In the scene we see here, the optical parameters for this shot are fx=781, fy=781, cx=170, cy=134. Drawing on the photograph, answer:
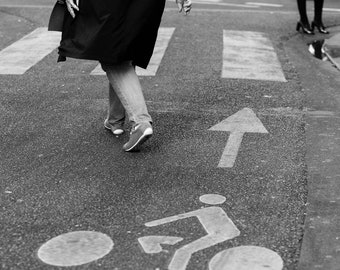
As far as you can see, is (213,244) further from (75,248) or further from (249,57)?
(249,57)

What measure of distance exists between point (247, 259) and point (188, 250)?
288mm

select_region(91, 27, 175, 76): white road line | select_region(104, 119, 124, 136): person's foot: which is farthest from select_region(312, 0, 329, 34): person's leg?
select_region(104, 119, 124, 136): person's foot

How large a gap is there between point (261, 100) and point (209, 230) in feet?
10.0

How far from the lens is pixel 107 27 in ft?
16.4

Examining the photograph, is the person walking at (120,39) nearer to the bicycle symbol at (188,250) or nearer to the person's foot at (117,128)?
the person's foot at (117,128)

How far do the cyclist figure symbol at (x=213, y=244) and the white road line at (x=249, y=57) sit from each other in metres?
3.77

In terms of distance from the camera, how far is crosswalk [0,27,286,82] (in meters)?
7.92

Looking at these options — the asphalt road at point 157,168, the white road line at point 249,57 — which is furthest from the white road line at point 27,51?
the white road line at point 249,57

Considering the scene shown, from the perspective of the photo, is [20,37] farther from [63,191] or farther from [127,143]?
A: [63,191]

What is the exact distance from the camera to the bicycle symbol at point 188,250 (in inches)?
139

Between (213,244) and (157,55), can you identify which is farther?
(157,55)

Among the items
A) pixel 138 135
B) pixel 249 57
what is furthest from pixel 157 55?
pixel 138 135

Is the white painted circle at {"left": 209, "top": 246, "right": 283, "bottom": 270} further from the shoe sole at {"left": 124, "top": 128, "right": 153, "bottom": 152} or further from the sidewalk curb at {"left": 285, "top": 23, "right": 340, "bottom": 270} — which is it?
the shoe sole at {"left": 124, "top": 128, "right": 153, "bottom": 152}

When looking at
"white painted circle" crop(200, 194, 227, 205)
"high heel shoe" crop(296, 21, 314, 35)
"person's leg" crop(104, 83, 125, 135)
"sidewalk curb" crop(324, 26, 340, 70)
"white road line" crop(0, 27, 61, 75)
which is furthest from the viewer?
"high heel shoe" crop(296, 21, 314, 35)
